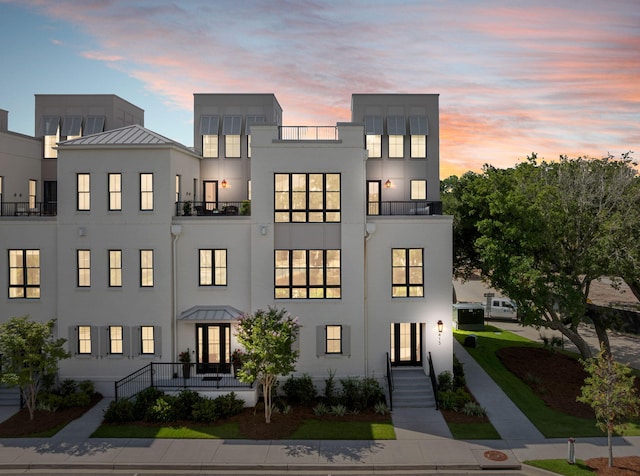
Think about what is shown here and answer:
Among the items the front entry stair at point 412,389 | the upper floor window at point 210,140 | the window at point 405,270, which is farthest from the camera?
the upper floor window at point 210,140

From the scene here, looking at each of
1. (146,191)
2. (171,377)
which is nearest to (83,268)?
(146,191)

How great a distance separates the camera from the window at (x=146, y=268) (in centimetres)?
2430

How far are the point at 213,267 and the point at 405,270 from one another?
8.30m

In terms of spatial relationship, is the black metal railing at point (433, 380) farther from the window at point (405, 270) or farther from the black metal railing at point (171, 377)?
the black metal railing at point (171, 377)

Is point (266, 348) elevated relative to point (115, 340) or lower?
elevated

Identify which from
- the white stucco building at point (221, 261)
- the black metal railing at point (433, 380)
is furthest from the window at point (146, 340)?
the black metal railing at point (433, 380)

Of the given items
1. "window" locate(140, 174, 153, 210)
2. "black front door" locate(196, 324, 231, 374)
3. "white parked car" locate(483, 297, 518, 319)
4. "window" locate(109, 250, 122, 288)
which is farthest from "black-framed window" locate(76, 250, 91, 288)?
"white parked car" locate(483, 297, 518, 319)

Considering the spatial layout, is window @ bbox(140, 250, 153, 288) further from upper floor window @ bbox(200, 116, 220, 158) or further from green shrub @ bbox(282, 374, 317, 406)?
upper floor window @ bbox(200, 116, 220, 158)

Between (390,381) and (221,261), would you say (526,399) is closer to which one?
(390,381)

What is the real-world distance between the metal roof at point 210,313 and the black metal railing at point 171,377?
1.93 m

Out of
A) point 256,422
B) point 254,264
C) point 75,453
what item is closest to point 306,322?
point 254,264

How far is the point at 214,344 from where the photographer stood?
80.2 feet

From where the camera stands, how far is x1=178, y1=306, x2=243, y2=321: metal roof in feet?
77.1

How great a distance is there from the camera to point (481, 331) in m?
38.2
